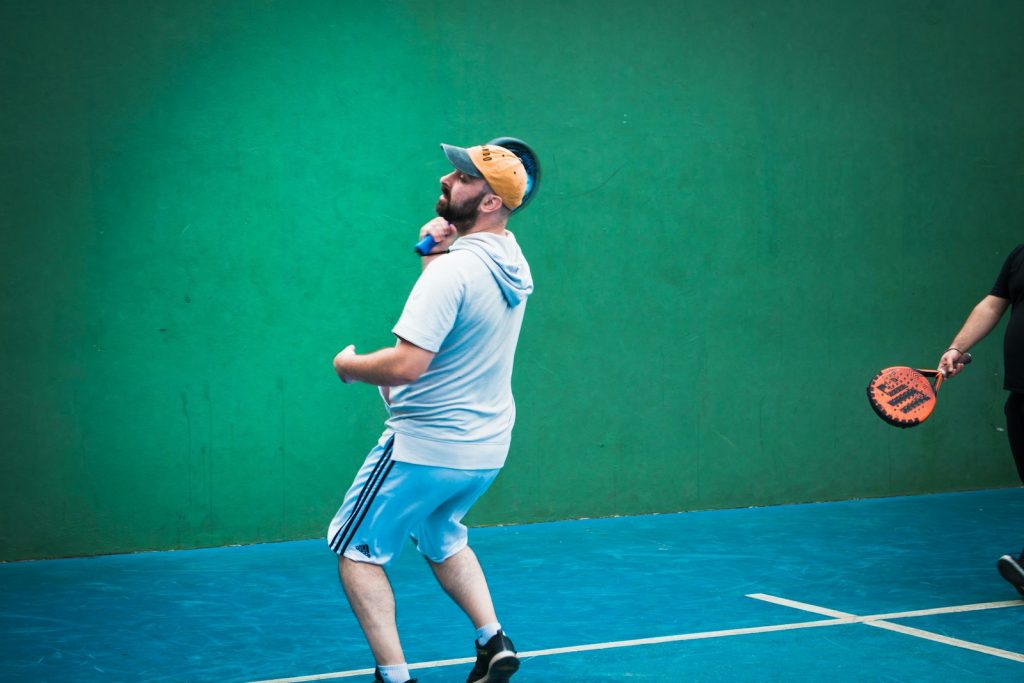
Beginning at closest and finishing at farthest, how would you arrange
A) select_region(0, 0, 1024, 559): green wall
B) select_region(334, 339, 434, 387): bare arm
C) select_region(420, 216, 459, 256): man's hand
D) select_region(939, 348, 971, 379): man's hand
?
1. select_region(334, 339, 434, 387): bare arm
2. select_region(420, 216, 459, 256): man's hand
3. select_region(939, 348, 971, 379): man's hand
4. select_region(0, 0, 1024, 559): green wall

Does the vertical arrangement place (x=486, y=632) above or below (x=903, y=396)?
below

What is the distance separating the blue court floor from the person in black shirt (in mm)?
194

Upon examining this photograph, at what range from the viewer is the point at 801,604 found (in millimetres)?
5176

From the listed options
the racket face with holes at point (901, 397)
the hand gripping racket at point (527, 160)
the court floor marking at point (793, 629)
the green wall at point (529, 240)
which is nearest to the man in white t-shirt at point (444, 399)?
the hand gripping racket at point (527, 160)

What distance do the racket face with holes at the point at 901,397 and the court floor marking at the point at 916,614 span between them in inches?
31.1

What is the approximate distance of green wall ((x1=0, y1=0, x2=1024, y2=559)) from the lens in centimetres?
646

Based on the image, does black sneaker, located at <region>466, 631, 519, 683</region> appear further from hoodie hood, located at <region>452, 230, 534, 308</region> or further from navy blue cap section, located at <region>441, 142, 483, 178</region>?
navy blue cap section, located at <region>441, 142, 483, 178</region>

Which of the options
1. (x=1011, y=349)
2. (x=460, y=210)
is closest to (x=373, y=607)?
(x=460, y=210)

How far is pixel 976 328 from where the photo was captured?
5266mm

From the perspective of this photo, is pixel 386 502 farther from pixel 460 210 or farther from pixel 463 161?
pixel 463 161

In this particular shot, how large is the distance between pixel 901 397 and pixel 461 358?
2350mm

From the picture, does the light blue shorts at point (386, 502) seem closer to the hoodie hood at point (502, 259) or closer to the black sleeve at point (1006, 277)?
the hoodie hood at point (502, 259)

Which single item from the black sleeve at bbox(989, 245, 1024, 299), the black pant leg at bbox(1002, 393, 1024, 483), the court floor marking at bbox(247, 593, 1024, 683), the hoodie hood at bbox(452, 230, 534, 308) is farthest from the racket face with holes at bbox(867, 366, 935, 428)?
the hoodie hood at bbox(452, 230, 534, 308)

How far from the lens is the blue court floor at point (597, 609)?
429 cm
